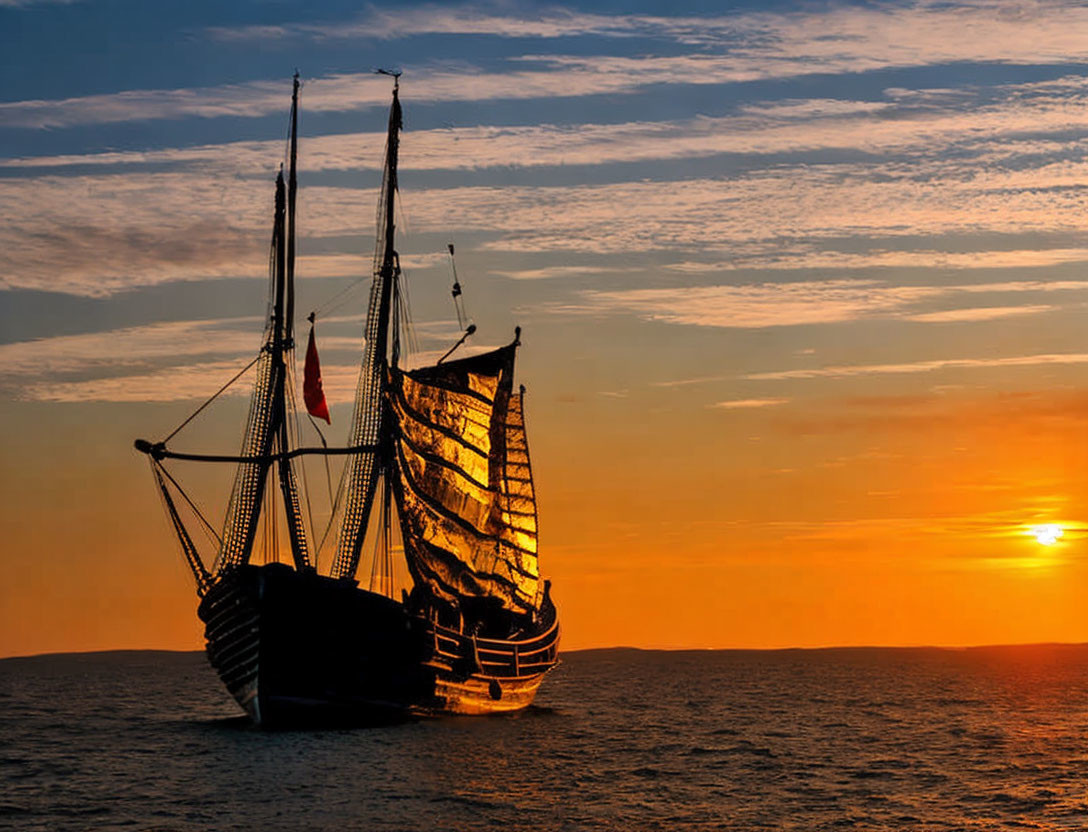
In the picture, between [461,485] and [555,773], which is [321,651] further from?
[461,485]

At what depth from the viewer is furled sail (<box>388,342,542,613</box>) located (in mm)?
80812

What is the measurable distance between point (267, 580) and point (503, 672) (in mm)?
18716

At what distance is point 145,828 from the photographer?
4734 centimetres

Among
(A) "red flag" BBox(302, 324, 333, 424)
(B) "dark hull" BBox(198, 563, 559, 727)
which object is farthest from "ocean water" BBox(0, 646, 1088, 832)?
(A) "red flag" BBox(302, 324, 333, 424)

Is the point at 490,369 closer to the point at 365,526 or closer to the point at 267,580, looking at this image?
the point at 365,526

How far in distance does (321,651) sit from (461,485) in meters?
19.6

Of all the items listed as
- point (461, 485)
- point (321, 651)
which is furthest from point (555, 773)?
point (461, 485)

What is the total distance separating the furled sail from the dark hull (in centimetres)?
767

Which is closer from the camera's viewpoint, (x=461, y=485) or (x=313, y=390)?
(x=313, y=390)

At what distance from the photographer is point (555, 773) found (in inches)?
2422

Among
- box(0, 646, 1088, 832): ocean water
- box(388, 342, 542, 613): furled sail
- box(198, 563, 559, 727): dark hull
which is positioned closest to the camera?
box(0, 646, 1088, 832): ocean water

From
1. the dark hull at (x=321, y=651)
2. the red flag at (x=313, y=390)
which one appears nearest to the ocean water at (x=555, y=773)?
the dark hull at (x=321, y=651)

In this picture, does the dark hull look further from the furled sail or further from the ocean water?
the furled sail

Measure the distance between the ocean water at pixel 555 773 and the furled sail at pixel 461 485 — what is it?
7.54 meters
